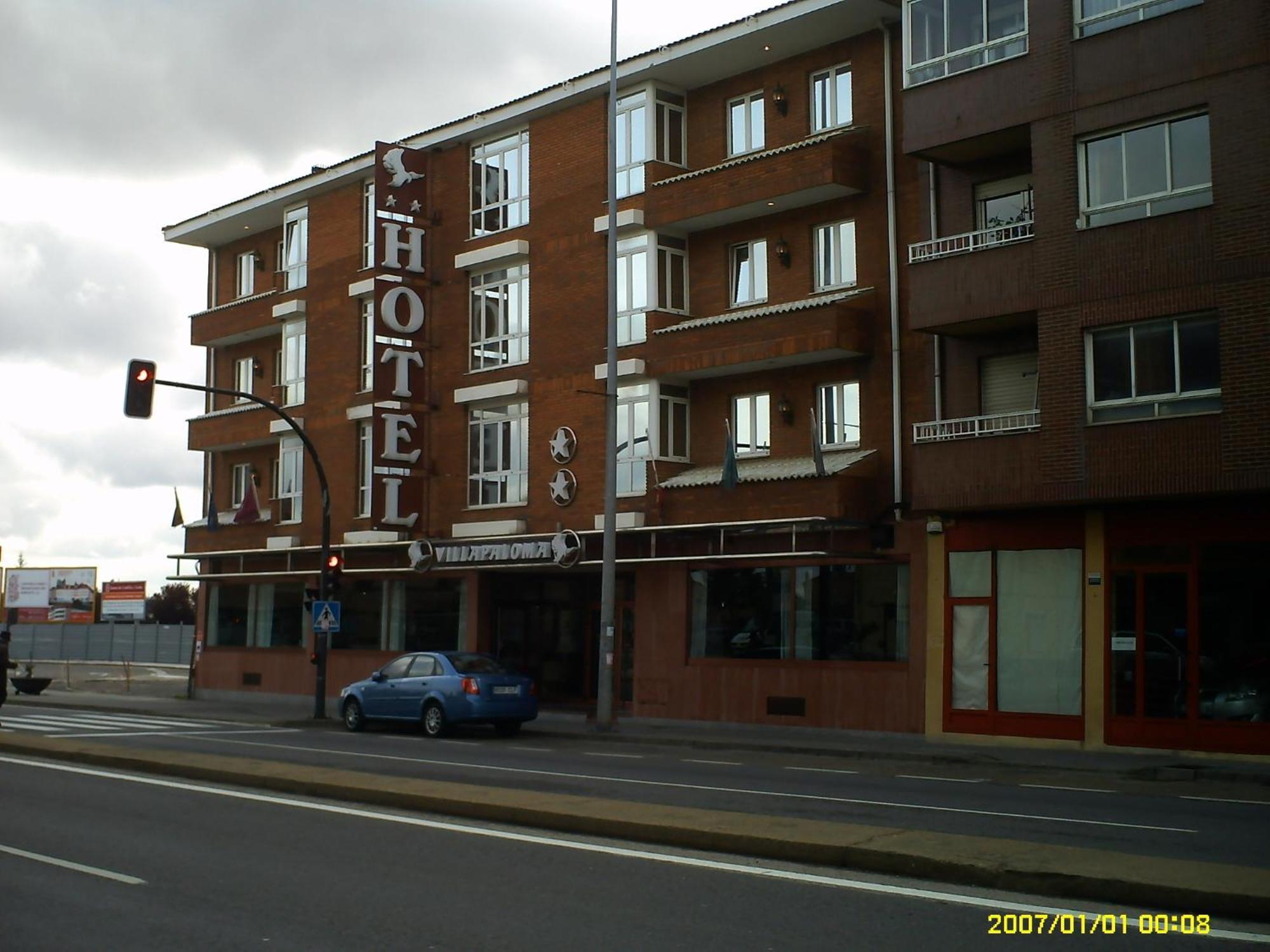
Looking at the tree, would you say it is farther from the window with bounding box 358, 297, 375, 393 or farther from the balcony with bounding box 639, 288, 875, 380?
the balcony with bounding box 639, 288, 875, 380

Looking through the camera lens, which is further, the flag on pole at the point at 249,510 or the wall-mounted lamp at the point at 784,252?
the flag on pole at the point at 249,510

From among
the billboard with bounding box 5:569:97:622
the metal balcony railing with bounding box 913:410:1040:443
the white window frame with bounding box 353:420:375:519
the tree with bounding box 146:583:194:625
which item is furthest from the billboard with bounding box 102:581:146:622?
the metal balcony railing with bounding box 913:410:1040:443

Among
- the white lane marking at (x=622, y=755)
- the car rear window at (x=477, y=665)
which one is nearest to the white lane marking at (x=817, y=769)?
the white lane marking at (x=622, y=755)

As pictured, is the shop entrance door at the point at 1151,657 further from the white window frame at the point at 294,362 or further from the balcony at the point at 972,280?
the white window frame at the point at 294,362

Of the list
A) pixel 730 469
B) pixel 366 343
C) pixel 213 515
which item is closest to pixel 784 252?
pixel 730 469

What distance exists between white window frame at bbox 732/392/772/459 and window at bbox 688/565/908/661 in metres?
2.30

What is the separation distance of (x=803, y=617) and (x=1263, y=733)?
855 centimetres

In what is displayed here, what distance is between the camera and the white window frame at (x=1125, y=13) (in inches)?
825

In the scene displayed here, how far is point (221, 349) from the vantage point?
1676 inches

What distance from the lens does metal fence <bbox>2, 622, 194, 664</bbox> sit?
6700 centimetres

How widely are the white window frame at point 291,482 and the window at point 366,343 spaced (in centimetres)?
271

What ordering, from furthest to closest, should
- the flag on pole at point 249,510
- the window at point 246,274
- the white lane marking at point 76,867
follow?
the window at point 246,274
the flag on pole at point 249,510
the white lane marking at point 76,867

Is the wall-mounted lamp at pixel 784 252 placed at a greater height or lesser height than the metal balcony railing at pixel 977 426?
greater

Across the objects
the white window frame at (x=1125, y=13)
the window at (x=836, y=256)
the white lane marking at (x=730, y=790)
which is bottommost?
the white lane marking at (x=730, y=790)
